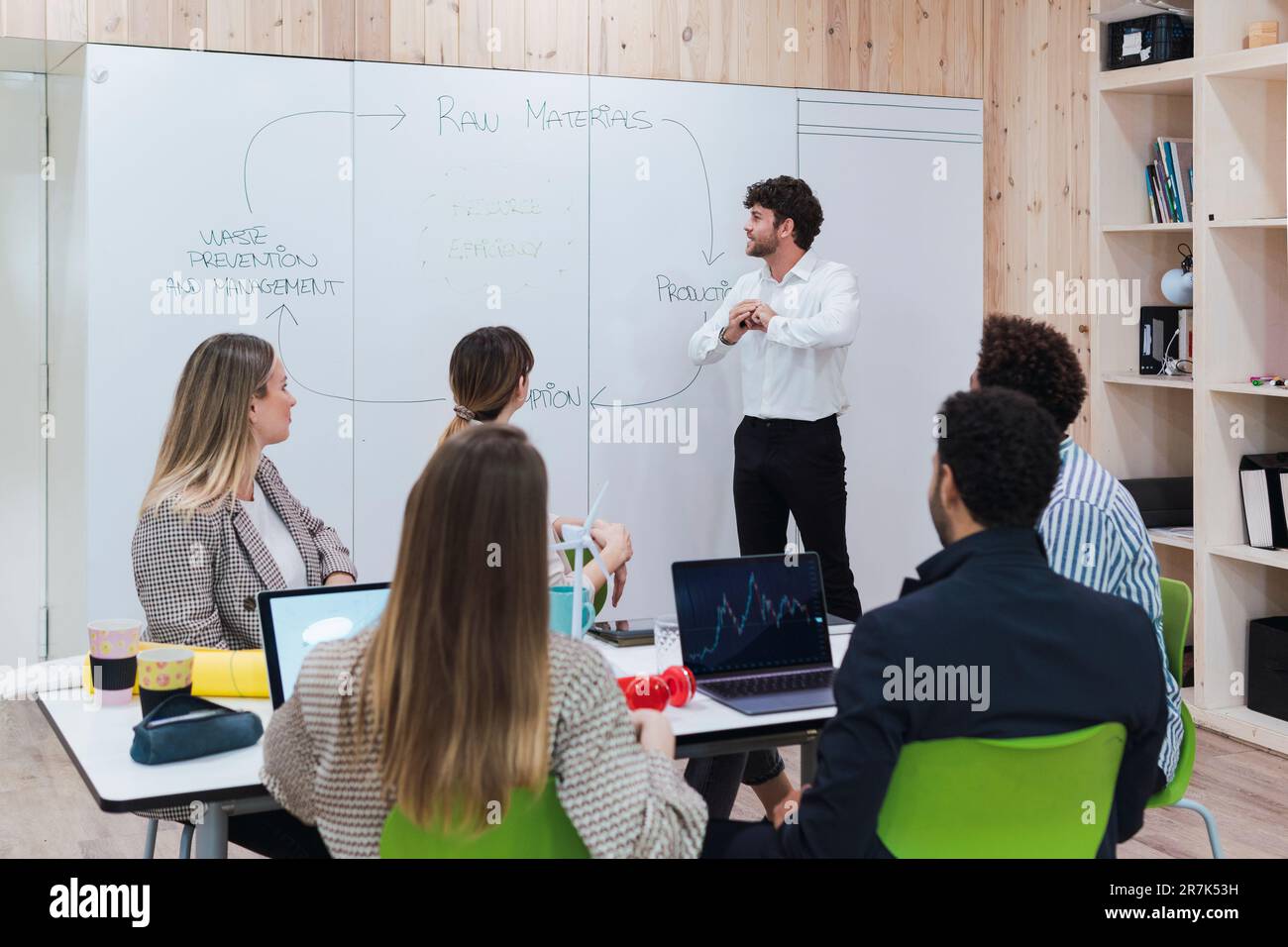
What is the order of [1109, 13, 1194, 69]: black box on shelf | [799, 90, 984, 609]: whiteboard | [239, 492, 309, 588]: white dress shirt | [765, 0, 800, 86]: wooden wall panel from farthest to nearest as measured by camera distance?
1. [799, 90, 984, 609]: whiteboard
2. [765, 0, 800, 86]: wooden wall panel
3. [1109, 13, 1194, 69]: black box on shelf
4. [239, 492, 309, 588]: white dress shirt

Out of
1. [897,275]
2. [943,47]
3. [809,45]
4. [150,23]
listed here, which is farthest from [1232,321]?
[150,23]

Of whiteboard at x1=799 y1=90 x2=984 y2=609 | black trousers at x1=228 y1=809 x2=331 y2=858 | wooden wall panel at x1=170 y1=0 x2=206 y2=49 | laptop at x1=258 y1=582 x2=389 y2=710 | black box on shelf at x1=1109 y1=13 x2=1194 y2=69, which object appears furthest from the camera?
whiteboard at x1=799 y1=90 x2=984 y2=609

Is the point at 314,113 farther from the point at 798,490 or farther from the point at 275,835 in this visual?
the point at 275,835

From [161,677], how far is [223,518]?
1.71ft

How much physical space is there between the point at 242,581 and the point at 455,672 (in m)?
1.16

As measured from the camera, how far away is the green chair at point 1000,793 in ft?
5.45

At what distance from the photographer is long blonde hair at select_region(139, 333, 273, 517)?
103 inches

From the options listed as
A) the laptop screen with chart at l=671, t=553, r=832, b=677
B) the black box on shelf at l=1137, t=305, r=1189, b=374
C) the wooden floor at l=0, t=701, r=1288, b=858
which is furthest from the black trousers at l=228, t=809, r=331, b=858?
the black box on shelf at l=1137, t=305, r=1189, b=374

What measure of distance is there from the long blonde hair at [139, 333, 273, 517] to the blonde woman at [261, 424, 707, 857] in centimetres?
111

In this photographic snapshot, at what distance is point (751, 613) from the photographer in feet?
7.66

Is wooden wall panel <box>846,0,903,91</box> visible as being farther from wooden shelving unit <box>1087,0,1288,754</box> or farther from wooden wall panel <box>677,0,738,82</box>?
wooden shelving unit <box>1087,0,1288,754</box>
